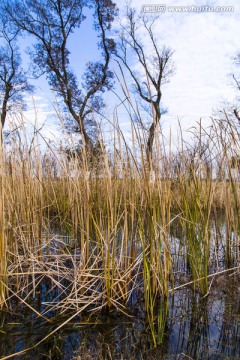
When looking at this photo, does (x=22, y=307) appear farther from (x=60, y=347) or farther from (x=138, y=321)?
(x=138, y=321)

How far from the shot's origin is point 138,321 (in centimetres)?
93

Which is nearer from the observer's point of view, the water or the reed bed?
the water

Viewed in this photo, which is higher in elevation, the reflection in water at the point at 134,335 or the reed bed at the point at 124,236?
the reed bed at the point at 124,236

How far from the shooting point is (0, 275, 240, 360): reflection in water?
0.75m

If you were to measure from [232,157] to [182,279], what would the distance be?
2.67ft

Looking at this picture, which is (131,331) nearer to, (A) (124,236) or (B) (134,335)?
(B) (134,335)

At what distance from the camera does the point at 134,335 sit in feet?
2.76

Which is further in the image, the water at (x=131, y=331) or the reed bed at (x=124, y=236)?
the reed bed at (x=124, y=236)

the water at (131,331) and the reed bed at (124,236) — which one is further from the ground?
the reed bed at (124,236)

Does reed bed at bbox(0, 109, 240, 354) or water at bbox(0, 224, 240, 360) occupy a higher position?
reed bed at bbox(0, 109, 240, 354)

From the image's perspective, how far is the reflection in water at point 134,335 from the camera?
0.75 meters

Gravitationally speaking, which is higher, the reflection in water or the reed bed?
the reed bed

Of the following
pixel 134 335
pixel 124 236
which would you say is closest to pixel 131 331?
pixel 134 335

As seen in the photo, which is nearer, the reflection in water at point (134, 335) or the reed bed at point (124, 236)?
the reflection in water at point (134, 335)
